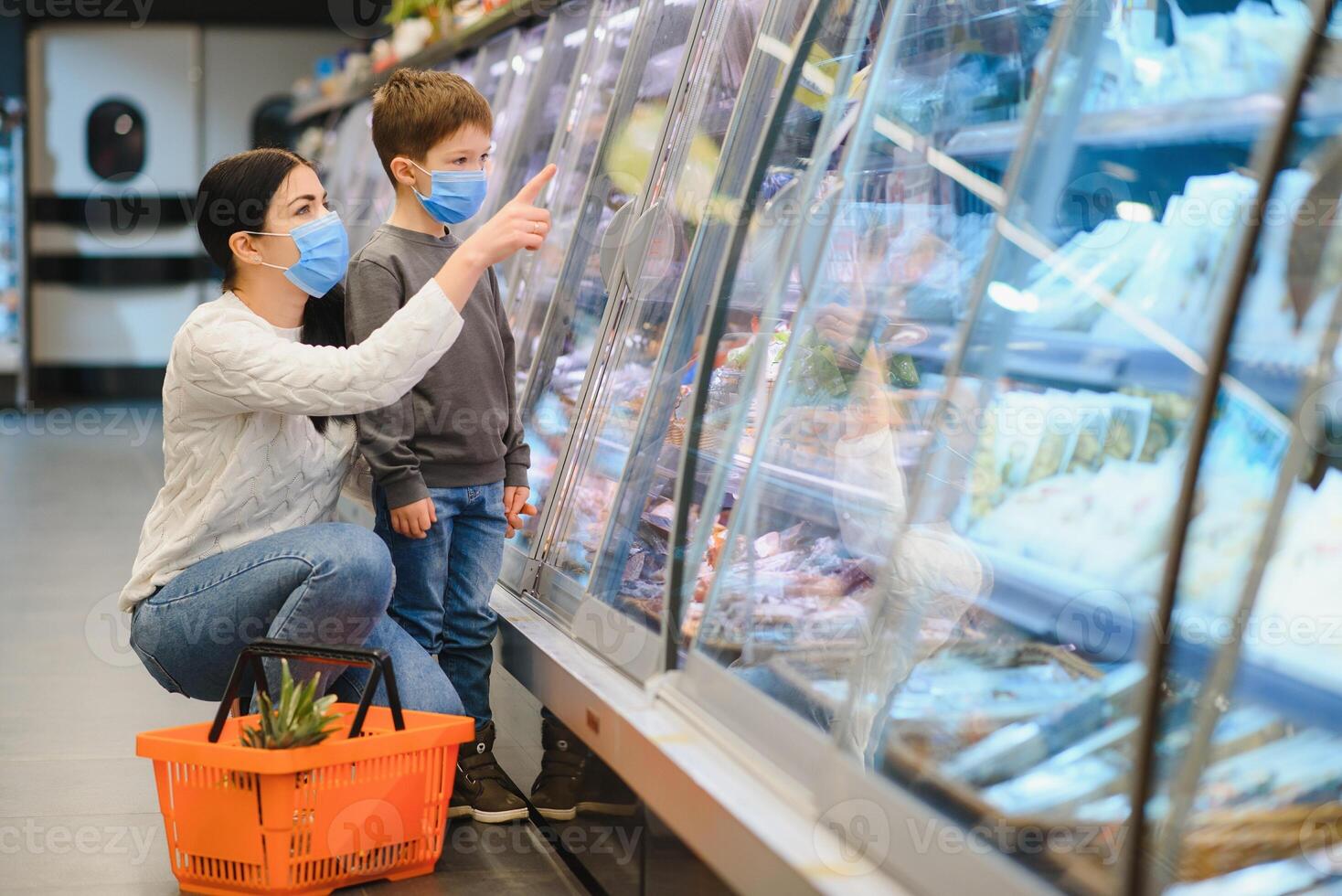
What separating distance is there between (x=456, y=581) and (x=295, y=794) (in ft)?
2.36

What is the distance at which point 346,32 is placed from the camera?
1087 centimetres

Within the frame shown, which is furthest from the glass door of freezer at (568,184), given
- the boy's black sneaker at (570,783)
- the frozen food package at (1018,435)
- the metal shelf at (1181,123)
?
the metal shelf at (1181,123)

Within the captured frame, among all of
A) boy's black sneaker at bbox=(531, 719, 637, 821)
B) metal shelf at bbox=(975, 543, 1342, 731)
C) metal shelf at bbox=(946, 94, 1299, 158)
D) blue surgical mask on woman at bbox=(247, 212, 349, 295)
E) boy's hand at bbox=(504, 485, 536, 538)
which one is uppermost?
metal shelf at bbox=(946, 94, 1299, 158)

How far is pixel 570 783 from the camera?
2.48m

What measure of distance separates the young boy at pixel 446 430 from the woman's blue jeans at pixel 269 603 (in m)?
0.19

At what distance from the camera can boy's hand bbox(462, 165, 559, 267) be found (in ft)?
7.69

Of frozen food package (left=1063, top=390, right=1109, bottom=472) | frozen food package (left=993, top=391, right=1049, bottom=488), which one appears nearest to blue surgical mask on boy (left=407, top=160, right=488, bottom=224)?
frozen food package (left=993, top=391, right=1049, bottom=488)

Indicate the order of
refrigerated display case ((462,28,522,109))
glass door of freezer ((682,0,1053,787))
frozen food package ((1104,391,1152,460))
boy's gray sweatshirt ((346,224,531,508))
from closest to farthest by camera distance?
frozen food package ((1104,391,1152,460)) → glass door of freezer ((682,0,1053,787)) → boy's gray sweatshirt ((346,224,531,508)) → refrigerated display case ((462,28,522,109))

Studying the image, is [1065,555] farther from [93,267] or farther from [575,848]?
[93,267]

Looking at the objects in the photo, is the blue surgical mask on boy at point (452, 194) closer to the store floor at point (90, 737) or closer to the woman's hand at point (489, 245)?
the woman's hand at point (489, 245)

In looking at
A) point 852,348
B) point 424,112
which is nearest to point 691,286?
point 852,348

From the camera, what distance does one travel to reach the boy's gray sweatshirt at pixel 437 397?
8.32ft

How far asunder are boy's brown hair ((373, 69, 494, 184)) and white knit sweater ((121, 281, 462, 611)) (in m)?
0.42

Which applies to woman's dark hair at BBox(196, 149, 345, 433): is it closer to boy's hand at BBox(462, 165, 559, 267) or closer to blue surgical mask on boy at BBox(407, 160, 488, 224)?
blue surgical mask on boy at BBox(407, 160, 488, 224)
